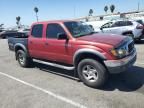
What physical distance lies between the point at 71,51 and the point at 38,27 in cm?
207

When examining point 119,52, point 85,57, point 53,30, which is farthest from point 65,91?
point 53,30

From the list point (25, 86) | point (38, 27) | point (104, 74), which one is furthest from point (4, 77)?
point (104, 74)

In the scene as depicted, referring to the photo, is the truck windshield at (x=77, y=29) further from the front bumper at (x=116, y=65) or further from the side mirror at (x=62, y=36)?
the front bumper at (x=116, y=65)

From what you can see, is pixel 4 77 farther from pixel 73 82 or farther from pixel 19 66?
pixel 73 82

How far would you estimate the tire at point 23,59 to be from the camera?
8.33 meters

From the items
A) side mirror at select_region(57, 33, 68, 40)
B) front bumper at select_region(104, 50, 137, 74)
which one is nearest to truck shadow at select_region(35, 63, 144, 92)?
front bumper at select_region(104, 50, 137, 74)

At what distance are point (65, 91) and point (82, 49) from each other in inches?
49.4

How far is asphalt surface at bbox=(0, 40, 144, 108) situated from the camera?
4.75m

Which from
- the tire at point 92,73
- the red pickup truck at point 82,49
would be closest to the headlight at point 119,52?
the red pickup truck at point 82,49

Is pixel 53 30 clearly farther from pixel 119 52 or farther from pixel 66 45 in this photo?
pixel 119 52

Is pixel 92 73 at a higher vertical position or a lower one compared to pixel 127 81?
higher

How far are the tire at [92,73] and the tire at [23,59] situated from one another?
3156 mm

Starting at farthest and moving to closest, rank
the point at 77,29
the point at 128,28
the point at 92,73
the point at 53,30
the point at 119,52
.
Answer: the point at 128,28 → the point at 53,30 → the point at 77,29 → the point at 92,73 → the point at 119,52

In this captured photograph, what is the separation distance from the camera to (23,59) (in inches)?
335
